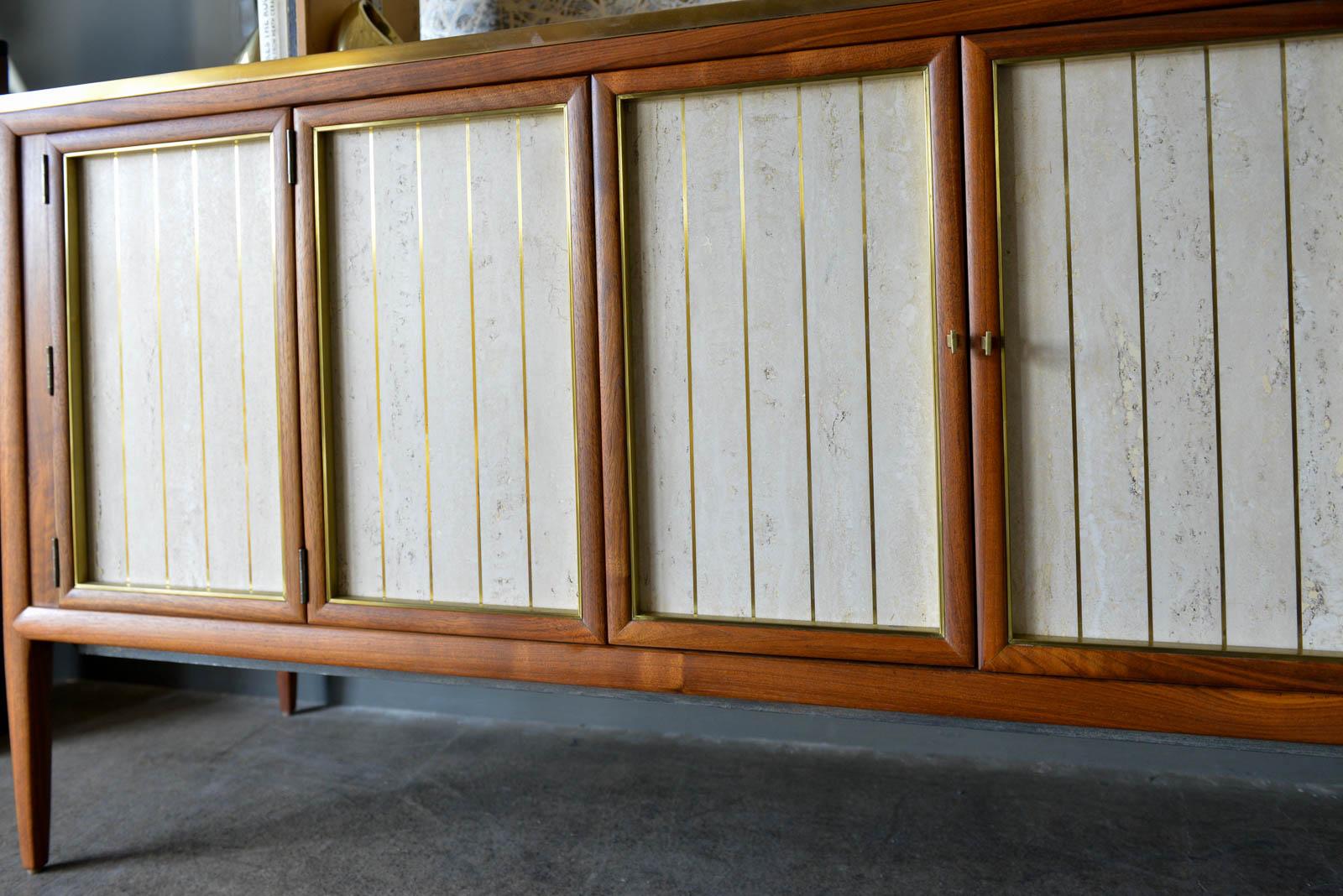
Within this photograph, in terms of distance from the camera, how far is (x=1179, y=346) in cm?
100

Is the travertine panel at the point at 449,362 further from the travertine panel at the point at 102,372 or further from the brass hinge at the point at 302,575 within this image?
the travertine panel at the point at 102,372

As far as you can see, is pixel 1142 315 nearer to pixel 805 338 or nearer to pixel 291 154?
pixel 805 338

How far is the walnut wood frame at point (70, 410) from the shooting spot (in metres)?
1.29

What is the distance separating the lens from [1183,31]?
970mm

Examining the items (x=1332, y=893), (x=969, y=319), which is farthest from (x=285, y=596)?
(x=1332, y=893)

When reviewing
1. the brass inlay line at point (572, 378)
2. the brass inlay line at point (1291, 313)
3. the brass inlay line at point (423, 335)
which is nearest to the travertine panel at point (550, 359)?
the brass inlay line at point (572, 378)

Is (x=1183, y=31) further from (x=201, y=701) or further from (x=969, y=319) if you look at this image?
(x=201, y=701)

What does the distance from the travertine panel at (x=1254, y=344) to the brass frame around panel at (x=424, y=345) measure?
2.23 feet

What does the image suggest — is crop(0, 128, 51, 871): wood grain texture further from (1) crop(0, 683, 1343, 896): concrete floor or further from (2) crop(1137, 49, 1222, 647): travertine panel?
(2) crop(1137, 49, 1222, 647): travertine panel

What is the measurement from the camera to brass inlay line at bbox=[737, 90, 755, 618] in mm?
1119

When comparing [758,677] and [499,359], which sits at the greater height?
[499,359]

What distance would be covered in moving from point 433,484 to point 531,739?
810 mm

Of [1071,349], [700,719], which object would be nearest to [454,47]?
[1071,349]

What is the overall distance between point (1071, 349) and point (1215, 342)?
0.13 meters
